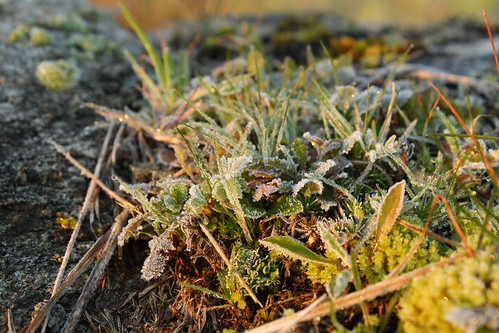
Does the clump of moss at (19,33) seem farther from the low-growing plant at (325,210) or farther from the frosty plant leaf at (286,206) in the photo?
the frosty plant leaf at (286,206)

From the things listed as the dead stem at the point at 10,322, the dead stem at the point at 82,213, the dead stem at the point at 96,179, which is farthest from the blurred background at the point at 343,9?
the dead stem at the point at 10,322

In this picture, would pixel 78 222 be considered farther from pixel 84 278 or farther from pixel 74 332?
pixel 74 332

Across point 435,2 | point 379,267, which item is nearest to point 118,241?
point 379,267

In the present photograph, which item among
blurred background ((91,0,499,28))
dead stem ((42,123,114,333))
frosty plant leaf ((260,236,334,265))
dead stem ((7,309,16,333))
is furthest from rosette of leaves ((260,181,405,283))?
blurred background ((91,0,499,28))

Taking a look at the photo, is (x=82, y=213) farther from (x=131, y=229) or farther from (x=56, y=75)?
(x=56, y=75)

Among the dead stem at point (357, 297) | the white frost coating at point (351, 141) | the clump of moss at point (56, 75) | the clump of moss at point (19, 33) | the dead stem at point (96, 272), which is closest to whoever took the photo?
the dead stem at point (357, 297)

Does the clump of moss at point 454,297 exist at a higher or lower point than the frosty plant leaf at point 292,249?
higher

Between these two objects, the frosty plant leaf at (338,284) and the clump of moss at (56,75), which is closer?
the frosty plant leaf at (338,284)

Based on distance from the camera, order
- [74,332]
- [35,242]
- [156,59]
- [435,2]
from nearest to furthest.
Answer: [74,332] < [35,242] < [156,59] < [435,2]
